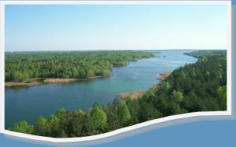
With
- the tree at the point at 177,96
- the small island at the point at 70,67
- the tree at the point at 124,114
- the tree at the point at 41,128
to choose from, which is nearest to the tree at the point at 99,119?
the tree at the point at 124,114

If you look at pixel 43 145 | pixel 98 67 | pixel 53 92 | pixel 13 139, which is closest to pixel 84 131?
pixel 43 145

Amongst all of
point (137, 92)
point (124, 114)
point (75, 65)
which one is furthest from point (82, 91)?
Result: point (124, 114)

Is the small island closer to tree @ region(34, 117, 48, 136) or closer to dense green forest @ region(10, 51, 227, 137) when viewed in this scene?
dense green forest @ region(10, 51, 227, 137)

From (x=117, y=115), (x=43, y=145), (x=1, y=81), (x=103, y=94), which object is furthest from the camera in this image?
(x=103, y=94)

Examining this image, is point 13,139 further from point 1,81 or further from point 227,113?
point 227,113

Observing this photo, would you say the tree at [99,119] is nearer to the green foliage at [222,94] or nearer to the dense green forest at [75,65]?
the green foliage at [222,94]

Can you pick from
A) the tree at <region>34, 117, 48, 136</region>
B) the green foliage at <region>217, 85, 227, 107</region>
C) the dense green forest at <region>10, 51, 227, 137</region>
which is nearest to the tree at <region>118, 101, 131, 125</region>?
the dense green forest at <region>10, 51, 227, 137</region>
